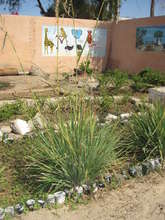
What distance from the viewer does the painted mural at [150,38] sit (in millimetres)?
9039

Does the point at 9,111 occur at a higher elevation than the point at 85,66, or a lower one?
lower

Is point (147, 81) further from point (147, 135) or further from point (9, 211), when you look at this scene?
point (9, 211)

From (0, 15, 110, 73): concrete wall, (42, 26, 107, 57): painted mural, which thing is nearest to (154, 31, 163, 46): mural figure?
(0, 15, 110, 73): concrete wall

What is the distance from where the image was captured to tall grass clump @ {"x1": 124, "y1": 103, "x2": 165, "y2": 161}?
9.66ft

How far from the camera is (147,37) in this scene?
31.7 ft

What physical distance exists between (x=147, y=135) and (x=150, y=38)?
291 inches

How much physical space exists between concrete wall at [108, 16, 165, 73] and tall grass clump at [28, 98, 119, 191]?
730 cm

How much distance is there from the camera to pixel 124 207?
2248mm

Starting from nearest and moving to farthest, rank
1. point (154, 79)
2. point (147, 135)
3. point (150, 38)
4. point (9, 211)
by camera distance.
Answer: point (9, 211), point (147, 135), point (154, 79), point (150, 38)

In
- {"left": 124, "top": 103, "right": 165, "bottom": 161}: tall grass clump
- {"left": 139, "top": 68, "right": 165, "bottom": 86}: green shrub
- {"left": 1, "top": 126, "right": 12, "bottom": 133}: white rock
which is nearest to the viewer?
{"left": 124, "top": 103, "right": 165, "bottom": 161}: tall grass clump

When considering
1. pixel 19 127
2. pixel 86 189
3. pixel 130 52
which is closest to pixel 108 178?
pixel 86 189

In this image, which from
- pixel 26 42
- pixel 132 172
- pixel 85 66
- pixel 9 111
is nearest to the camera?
pixel 85 66

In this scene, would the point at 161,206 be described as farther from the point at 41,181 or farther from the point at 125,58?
the point at 125,58

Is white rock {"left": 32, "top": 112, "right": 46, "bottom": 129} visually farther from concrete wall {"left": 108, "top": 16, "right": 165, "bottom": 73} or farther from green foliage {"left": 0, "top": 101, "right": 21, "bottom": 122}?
concrete wall {"left": 108, "top": 16, "right": 165, "bottom": 73}
